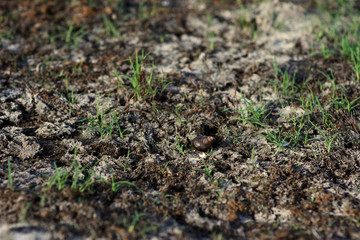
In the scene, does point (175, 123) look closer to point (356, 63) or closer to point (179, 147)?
point (179, 147)

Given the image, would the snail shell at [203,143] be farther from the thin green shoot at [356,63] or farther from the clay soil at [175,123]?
the thin green shoot at [356,63]

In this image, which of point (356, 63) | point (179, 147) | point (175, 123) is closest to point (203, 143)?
point (179, 147)

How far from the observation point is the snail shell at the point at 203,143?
8.13 ft

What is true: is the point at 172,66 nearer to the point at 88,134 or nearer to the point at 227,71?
the point at 227,71

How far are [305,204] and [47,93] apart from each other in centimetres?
222

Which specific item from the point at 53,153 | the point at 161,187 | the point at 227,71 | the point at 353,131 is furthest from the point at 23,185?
the point at 353,131

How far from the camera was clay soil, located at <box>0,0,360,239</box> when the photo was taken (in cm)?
198

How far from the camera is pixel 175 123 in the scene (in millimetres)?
2730

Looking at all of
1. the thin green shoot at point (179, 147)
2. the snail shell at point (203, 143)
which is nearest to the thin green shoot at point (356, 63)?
the snail shell at point (203, 143)

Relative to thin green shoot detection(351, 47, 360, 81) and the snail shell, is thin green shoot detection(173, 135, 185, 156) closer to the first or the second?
the snail shell

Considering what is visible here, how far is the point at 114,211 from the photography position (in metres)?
1.99

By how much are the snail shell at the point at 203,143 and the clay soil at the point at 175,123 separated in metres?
0.05

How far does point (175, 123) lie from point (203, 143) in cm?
35

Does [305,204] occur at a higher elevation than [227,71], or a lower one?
lower
